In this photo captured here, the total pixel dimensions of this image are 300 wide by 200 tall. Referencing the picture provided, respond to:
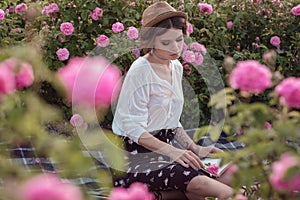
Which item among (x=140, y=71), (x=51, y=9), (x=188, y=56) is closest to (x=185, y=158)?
(x=140, y=71)

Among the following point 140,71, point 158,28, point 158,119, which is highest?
point 158,28

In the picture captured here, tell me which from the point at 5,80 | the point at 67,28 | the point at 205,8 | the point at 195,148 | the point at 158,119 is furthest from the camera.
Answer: the point at 205,8

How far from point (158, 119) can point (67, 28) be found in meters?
1.22

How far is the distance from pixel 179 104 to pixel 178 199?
391 mm

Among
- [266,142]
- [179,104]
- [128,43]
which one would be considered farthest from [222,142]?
[266,142]

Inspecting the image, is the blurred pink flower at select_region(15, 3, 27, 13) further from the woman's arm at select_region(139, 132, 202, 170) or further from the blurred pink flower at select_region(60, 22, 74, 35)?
the woman's arm at select_region(139, 132, 202, 170)

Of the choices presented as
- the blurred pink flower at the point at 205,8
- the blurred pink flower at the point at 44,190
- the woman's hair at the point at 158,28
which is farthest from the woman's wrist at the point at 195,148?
the blurred pink flower at the point at 44,190

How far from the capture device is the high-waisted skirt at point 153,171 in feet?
8.19

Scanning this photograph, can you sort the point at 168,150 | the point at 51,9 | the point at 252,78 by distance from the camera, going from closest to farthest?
the point at 252,78
the point at 168,150
the point at 51,9

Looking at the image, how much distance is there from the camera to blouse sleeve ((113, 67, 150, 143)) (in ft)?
8.28

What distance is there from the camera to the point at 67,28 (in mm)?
3637

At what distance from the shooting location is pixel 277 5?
4168mm

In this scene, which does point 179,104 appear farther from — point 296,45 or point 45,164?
point 296,45

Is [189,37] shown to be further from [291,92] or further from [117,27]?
[291,92]
